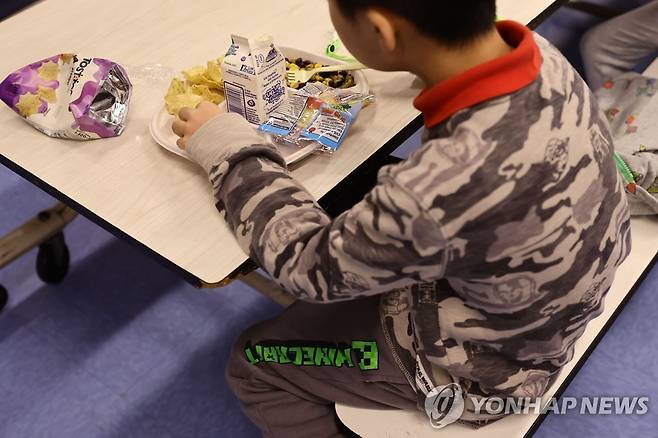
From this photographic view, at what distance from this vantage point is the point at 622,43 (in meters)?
2.05

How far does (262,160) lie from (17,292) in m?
1.17

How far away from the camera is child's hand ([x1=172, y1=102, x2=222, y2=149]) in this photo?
94 centimetres

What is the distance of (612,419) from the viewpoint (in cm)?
143

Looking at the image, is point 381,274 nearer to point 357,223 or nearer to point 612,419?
point 357,223

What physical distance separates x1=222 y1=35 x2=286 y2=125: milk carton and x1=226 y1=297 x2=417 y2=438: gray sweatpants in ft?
1.08

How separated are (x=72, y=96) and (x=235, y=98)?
255mm

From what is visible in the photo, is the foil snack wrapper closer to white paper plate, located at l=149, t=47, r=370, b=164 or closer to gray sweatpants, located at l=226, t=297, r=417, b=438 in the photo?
white paper plate, located at l=149, t=47, r=370, b=164

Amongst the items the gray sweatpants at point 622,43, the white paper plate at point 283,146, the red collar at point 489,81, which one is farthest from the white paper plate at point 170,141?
the gray sweatpants at point 622,43

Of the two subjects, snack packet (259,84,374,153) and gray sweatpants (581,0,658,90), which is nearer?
snack packet (259,84,374,153)

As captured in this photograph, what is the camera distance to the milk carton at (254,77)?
0.94m

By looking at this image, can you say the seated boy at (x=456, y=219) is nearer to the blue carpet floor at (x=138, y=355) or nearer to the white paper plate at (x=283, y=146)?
the white paper plate at (x=283, y=146)

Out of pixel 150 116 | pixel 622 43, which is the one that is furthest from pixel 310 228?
pixel 622 43

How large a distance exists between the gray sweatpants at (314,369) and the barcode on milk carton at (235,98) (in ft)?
1.08

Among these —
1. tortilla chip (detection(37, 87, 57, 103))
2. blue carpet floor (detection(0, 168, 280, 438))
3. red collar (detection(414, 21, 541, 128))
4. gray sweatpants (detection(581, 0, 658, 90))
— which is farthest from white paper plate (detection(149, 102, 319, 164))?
gray sweatpants (detection(581, 0, 658, 90))
